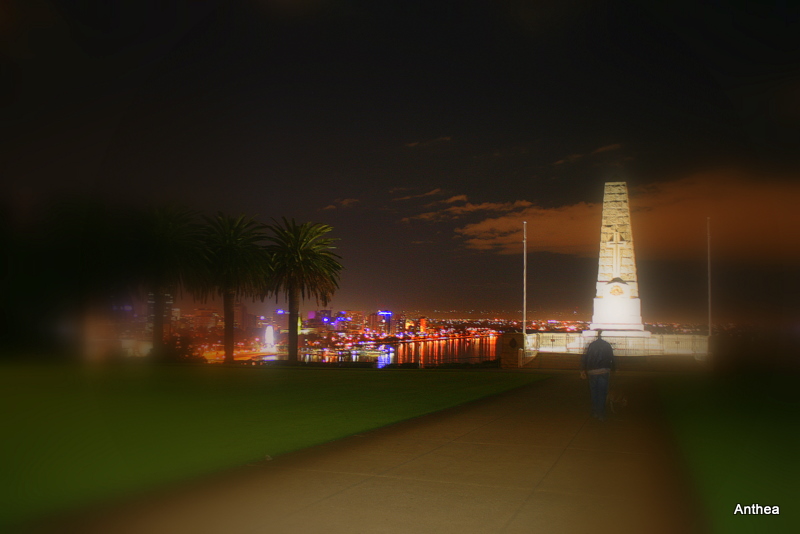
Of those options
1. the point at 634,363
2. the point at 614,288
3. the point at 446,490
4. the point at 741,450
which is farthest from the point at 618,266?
the point at 446,490

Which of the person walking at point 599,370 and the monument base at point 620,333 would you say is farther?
the monument base at point 620,333

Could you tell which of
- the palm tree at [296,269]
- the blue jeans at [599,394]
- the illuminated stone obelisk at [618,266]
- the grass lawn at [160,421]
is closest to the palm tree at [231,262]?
the palm tree at [296,269]

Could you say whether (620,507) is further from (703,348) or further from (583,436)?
(703,348)

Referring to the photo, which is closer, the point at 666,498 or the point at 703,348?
the point at 666,498

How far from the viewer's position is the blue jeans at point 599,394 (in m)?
12.2

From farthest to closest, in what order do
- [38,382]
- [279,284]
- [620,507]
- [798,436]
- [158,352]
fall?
[279,284]
[158,352]
[38,382]
[798,436]
[620,507]

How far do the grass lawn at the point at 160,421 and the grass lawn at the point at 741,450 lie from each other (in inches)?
218

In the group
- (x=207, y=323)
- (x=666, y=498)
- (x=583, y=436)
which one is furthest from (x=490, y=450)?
(x=207, y=323)

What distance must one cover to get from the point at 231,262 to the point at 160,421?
29304 mm

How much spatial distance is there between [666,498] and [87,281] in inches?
1458

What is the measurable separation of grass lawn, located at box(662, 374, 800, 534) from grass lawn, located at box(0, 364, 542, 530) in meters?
5.53

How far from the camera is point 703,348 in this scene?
3844 centimetres

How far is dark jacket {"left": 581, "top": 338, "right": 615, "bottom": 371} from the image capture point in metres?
12.2

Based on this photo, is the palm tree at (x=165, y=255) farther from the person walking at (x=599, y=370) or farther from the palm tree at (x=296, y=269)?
the person walking at (x=599, y=370)
